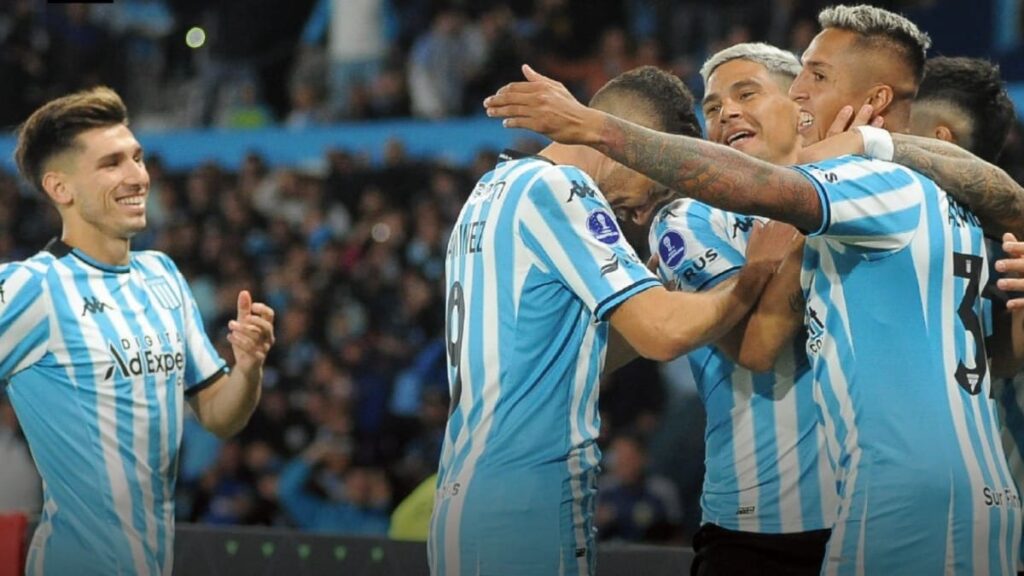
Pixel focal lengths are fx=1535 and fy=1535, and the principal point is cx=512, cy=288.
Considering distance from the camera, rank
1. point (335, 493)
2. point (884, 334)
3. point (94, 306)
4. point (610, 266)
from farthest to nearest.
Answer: point (335, 493) → point (94, 306) → point (610, 266) → point (884, 334)

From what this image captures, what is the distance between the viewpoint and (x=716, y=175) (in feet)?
11.1

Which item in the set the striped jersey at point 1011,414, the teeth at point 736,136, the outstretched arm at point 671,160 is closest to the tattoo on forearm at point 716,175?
the outstretched arm at point 671,160

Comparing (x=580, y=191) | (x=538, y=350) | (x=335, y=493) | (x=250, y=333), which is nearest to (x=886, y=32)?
(x=580, y=191)

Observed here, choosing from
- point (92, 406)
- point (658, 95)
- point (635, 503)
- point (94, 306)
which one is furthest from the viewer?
point (635, 503)

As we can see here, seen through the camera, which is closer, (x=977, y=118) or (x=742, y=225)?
(x=742, y=225)

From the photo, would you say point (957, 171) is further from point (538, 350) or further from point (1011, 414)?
point (1011, 414)

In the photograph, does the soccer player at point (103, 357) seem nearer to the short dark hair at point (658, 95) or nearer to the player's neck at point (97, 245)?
the player's neck at point (97, 245)

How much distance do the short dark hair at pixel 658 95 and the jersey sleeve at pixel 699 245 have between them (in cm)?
29

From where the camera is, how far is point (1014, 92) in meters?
10.4

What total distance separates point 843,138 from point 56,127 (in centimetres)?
272

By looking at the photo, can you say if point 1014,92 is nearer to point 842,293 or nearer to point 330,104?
point 330,104

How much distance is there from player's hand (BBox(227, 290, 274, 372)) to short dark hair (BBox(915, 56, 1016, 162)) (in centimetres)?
214

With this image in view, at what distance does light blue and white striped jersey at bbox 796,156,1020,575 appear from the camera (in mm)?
3410

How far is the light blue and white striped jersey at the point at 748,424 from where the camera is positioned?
13.6 ft
